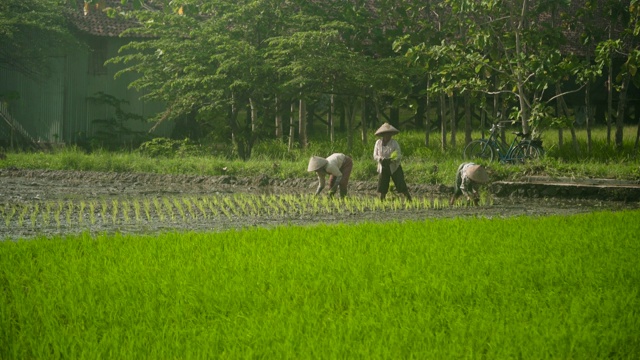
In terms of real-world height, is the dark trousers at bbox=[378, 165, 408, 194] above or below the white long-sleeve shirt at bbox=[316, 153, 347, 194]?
below

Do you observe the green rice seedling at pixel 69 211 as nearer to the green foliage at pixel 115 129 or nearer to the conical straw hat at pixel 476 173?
the conical straw hat at pixel 476 173

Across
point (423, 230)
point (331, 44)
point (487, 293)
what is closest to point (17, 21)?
point (331, 44)

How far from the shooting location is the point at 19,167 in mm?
16922

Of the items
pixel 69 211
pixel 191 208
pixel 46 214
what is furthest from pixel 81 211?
pixel 191 208

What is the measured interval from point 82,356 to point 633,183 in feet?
32.1

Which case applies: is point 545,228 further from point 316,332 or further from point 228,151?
point 228,151

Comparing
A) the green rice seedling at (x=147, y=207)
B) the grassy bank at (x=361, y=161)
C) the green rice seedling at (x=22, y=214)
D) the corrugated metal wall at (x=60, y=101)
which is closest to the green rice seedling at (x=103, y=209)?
the green rice seedling at (x=147, y=207)

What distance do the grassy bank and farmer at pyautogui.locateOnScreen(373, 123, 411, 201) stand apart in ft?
Answer: 7.88

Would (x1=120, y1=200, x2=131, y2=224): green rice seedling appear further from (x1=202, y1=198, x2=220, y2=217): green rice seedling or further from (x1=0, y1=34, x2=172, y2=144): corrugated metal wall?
(x1=0, y1=34, x2=172, y2=144): corrugated metal wall

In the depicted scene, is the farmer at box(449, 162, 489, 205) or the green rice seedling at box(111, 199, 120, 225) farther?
the farmer at box(449, 162, 489, 205)

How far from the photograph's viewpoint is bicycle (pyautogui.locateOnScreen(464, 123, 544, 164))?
47.2ft

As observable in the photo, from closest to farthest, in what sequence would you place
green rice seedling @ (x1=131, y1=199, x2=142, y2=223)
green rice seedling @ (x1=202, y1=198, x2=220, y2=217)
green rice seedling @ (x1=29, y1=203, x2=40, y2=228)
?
green rice seedling @ (x1=29, y1=203, x2=40, y2=228) < green rice seedling @ (x1=131, y1=199, x2=142, y2=223) < green rice seedling @ (x1=202, y1=198, x2=220, y2=217)

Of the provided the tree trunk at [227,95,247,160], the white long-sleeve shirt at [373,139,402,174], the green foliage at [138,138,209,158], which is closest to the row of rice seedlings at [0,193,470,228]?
the white long-sleeve shirt at [373,139,402,174]

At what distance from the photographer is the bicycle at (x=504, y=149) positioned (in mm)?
14391
